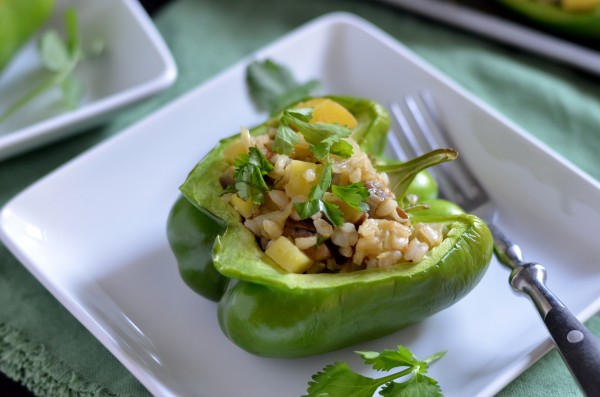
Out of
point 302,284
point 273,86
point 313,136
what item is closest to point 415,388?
point 302,284

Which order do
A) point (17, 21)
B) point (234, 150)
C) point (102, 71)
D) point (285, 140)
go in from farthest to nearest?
point (102, 71) → point (17, 21) → point (234, 150) → point (285, 140)

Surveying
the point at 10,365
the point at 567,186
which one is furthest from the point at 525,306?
the point at 10,365

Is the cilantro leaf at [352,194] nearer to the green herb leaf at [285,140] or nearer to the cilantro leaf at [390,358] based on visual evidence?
the green herb leaf at [285,140]

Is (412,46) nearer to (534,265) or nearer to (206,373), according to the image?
(534,265)

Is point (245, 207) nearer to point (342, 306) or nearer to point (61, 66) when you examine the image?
point (342, 306)

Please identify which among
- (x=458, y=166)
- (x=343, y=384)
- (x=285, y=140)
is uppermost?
(x=285, y=140)

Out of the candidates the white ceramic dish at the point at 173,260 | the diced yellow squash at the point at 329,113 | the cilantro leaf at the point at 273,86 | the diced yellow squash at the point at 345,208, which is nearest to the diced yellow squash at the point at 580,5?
the white ceramic dish at the point at 173,260

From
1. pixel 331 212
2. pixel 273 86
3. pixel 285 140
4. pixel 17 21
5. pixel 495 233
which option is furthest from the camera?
pixel 17 21
